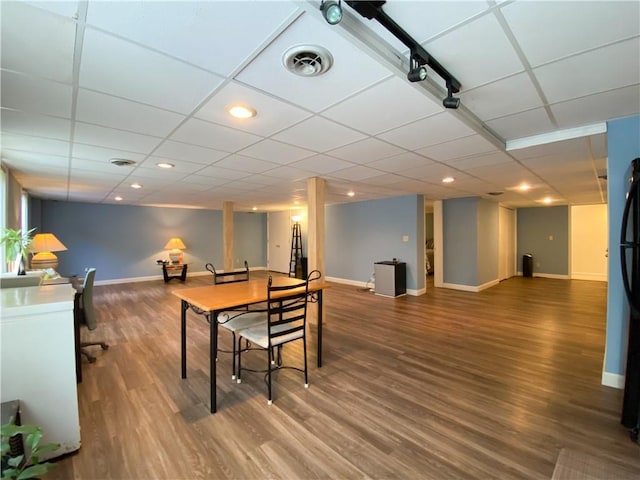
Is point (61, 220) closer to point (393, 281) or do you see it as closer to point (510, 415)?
point (393, 281)

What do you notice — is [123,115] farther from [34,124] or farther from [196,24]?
[196,24]

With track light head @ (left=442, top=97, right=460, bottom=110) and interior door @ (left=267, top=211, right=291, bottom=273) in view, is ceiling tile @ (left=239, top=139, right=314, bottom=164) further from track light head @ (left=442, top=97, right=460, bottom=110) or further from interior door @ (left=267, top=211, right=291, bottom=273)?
interior door @ (left=267, top=211, right=291, bottom=273)

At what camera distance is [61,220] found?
25.4 ft

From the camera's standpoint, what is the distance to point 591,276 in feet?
28.5

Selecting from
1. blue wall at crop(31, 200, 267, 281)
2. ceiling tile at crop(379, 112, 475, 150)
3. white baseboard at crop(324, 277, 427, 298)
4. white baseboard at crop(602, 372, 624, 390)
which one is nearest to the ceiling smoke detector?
ceiling tile at crop(379, 112, 475, 150)

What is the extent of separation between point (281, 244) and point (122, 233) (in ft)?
16.3

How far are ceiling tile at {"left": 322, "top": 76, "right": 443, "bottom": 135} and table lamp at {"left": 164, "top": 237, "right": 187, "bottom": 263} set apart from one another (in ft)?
26.5

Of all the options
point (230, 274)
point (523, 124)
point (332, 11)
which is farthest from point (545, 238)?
point (332, 11)

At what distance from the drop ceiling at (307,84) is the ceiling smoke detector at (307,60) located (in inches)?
1.5

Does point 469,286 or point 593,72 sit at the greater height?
point 593,72

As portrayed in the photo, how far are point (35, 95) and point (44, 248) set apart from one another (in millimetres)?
3519

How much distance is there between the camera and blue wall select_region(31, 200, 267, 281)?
25.6ft

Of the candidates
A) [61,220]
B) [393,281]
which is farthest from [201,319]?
[61,220]

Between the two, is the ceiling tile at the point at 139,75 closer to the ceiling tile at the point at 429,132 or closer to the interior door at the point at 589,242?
the ceiling tile at the point at 429,132
